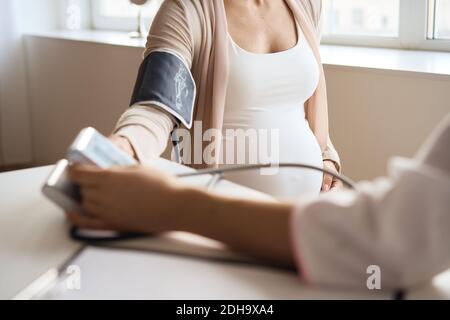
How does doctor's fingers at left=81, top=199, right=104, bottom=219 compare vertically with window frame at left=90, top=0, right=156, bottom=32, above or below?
below

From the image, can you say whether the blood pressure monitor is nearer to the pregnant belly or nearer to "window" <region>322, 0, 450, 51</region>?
the pregnant belly

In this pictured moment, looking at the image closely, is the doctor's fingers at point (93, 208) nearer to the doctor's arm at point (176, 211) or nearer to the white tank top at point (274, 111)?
the doctor's arm at point (176, 211)

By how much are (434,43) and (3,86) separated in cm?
211

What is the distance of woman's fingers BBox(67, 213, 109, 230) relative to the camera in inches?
26.5

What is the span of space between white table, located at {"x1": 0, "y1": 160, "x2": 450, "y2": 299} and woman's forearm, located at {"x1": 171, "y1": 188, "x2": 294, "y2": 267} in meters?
0.02

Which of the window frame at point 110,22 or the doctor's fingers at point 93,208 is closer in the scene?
the doctor's fingers at point 93,208

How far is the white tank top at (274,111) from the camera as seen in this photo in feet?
4.49

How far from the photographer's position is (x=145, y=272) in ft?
2.02

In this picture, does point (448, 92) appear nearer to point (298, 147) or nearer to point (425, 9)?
point (298, 147)

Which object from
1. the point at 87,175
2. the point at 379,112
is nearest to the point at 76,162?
the point at 87,175

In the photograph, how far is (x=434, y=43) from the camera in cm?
204

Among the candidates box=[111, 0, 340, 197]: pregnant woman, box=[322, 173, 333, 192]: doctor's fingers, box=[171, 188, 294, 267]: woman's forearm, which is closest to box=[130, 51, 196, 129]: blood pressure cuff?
box=[111, 0, 340, 197]: pregnant woman

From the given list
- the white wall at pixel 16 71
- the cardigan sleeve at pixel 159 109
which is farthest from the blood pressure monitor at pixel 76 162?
the white wall at pixel 16 71

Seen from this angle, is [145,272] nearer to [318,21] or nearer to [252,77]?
[252,77]
